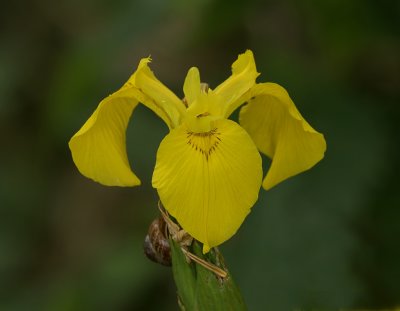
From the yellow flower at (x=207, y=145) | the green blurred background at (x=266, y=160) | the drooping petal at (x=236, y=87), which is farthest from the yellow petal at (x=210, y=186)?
the green blurred background at (x=266, y=160)

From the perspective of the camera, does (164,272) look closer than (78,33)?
Yes

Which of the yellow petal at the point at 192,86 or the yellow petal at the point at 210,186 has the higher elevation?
the yellow petal at the point at 192,86

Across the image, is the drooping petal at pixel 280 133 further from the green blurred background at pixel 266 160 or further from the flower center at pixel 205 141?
the green blurred background at pixel 266 160

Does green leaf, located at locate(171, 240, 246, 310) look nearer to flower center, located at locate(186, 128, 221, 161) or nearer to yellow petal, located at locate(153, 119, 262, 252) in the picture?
yellow petal, located at locate(153, 119, 262, 252)

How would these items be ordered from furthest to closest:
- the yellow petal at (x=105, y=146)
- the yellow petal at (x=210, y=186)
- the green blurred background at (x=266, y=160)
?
the green blurred background at (x=266, y=160), the yellow petal at (x=105, y=146), the yellow petal at (x=210, y=186)

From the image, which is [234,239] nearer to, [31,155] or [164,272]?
[164,272]

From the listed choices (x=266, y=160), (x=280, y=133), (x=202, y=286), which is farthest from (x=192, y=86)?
(x=266, y=160)

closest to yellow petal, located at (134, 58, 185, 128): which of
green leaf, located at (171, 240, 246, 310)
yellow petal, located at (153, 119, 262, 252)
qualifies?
yellow petal, located at (153, 119, 262, 252)

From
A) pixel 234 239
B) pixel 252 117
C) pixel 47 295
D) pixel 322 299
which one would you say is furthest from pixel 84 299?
pixel 252 117
